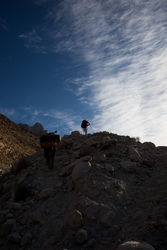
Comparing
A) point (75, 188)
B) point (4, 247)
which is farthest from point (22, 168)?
point (4, 247)

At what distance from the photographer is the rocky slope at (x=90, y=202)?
4.25 meters

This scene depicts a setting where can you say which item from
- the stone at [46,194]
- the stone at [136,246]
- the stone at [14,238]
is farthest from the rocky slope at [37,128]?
the stone at [136,246]

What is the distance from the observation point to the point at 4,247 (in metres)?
4.55

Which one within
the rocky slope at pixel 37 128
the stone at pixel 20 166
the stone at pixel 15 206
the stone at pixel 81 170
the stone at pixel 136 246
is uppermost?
the rocky slope at pixel 37 128

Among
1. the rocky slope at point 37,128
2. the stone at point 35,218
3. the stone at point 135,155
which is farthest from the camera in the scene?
the rocky slope at point 37,128

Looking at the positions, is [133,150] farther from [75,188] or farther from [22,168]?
[22,168]

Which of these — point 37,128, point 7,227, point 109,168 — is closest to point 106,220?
point 109,168

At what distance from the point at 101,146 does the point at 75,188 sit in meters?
3.00

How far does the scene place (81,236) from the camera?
4.24 meters

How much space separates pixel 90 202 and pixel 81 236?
3.95 ft

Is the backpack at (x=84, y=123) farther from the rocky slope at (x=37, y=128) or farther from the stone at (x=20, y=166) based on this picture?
the rocky slope at (x=37, y=128)

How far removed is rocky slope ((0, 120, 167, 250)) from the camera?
4246mm

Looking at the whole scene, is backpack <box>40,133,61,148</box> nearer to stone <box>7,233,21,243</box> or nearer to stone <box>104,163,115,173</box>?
stone <box>104,163,115,173</box>

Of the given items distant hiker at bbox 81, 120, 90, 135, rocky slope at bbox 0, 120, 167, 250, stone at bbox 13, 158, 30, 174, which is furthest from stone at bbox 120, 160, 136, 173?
distant hiker at bbox 81, 120, 90, 135
